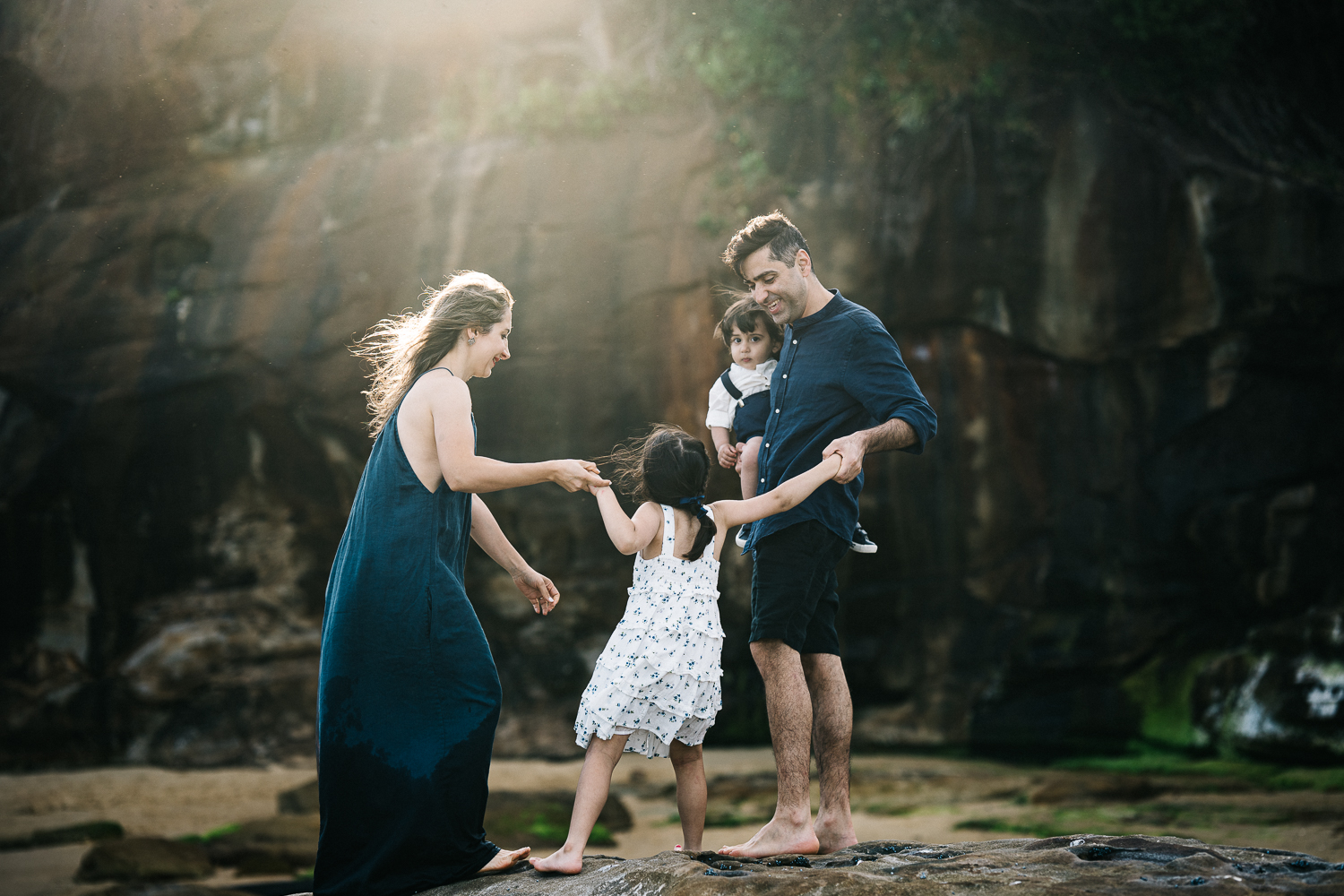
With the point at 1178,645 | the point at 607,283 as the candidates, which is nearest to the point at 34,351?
the point at 607,283

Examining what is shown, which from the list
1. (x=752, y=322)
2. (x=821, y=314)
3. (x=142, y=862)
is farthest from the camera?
(x=142, y=862)

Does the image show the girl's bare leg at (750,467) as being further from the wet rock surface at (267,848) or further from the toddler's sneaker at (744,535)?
the wet rock surface at (267,848)

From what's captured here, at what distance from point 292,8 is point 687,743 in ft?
32.6

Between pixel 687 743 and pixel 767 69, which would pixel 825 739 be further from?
pixel 767 69

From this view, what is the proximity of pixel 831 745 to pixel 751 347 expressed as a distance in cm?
135

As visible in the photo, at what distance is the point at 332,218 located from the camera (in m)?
9.29

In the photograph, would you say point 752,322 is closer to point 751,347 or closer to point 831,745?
point 751,347

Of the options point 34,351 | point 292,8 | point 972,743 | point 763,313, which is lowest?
point 972,743

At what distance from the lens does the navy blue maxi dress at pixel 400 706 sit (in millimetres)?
2754

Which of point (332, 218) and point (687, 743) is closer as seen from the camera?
point (687, 743)

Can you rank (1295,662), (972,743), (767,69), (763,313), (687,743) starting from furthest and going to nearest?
(767,69)
(972,743)
(1295,662)
(763,313)
(687,743)

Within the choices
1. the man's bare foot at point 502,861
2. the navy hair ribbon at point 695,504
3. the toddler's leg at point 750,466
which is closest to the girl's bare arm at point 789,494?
the navy hair ribbon at point 695,504

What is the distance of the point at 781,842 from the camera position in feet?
9.77

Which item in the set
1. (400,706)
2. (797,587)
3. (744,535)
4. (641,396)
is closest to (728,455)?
(744,535)
